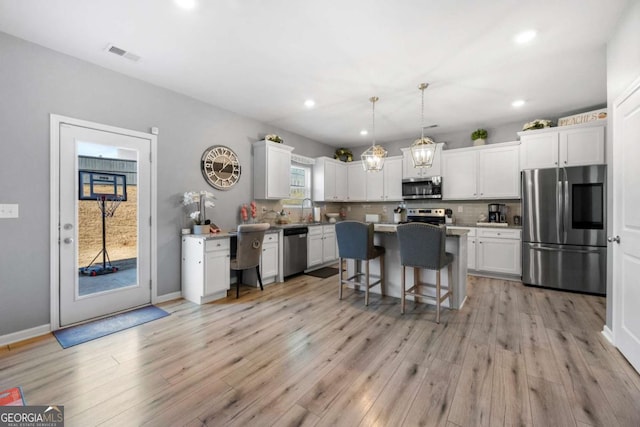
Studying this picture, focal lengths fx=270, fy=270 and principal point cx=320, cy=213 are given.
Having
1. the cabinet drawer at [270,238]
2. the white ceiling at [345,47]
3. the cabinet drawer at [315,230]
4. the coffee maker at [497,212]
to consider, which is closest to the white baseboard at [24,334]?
the cabinet drawer at [270,238]

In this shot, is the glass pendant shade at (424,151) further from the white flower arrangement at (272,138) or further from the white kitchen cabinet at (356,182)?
the white kitchen cabinet at (356,182)

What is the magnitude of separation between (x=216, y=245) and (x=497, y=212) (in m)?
4.80

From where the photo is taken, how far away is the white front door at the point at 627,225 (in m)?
2.05

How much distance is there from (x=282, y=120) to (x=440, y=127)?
119 inches

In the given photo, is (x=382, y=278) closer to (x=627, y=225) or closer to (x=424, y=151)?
(x=424, y=151)

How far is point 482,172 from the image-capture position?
5004 millimetres

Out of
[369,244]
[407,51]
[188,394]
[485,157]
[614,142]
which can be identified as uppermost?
[407,51]

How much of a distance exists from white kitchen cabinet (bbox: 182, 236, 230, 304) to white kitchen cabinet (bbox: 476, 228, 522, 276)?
168 inches

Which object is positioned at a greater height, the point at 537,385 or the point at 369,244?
the point at 369,244

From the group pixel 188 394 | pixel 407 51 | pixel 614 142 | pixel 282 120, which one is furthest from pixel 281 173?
pixel 614 142

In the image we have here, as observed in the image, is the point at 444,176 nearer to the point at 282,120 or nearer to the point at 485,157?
the point at 485,157

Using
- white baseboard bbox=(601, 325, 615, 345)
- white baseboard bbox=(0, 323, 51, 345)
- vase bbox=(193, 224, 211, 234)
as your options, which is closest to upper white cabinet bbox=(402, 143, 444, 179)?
white baseboard bbox=(601, 325, 615, 345)

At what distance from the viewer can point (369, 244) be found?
3387 millimetres

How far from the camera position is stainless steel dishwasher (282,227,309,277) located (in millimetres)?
4652
